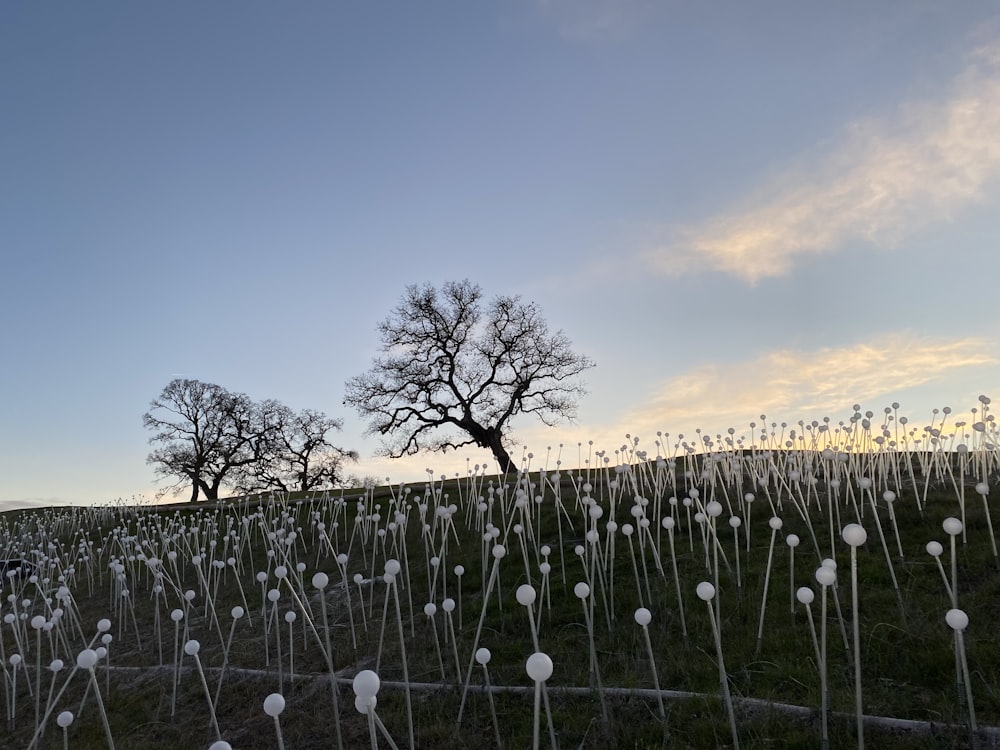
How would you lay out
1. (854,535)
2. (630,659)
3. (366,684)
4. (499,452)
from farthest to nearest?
(499,452) < (630,659) < (854,535) < (366,684)

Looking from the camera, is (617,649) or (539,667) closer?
(539,667)

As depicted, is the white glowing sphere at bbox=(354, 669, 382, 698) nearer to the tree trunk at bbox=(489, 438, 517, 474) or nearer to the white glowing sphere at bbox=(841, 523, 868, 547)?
the white glowing sphere at bbox=(841, 523, 868, 547)

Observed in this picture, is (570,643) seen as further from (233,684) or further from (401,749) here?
(233,684)

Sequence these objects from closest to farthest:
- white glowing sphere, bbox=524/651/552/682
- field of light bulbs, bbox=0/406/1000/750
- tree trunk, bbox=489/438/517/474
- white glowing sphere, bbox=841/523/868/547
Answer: white glowing sphere, bbox=524/651/552/682
white glowing sphere, bbox=841/523/868/547
field of light bulbs, bbox=0/406/1000/750
tree trunk, bbox=489/438/517/474

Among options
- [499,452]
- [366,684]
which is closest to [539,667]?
[366,684]

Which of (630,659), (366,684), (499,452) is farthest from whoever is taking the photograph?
(499,452)

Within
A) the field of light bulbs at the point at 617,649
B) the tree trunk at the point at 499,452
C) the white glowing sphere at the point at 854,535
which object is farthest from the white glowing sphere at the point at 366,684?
the tree trunk at the point at 499,452

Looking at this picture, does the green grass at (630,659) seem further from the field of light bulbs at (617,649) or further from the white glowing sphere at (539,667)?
the white glowing sphere at (539,667)

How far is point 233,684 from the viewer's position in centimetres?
614

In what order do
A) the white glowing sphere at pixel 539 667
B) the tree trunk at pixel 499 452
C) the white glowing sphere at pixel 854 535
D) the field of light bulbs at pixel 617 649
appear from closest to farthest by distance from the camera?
1. the white glowing sphere at pixel 539 667
2. the white glowing sphere at pixel 854 535
3. the field of light bulbs at pixel 617 649
4. the tree trunk at pixel 499 452

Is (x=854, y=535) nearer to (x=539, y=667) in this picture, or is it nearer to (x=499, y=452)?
(x=539, y=667)

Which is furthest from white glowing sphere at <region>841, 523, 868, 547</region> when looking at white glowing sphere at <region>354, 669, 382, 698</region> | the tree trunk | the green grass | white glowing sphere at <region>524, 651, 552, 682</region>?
the tree trunk

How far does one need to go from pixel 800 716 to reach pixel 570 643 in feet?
7.45

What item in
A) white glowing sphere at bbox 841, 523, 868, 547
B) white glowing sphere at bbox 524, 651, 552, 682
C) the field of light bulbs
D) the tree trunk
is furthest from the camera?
the tree trunk
